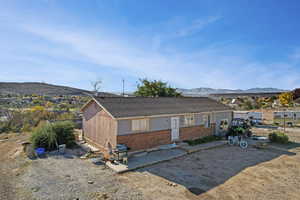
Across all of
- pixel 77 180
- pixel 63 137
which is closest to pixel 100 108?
pixel 63 137

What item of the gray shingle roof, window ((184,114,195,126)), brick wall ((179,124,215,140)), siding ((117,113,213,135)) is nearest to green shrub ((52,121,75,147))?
the gray shingle roof

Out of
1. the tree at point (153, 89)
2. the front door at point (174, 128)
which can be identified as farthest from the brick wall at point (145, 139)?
the tree at point (153, 89)

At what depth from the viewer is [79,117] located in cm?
2089

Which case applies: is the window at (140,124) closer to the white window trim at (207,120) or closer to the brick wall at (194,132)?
the brick wall at (194,132)

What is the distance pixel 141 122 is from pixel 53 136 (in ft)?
19.5

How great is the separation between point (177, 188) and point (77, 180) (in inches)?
168

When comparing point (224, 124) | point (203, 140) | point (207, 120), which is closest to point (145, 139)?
point (203, 140)

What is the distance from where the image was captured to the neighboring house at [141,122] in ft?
34.4

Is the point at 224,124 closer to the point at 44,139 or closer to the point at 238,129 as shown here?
the point at 238,129

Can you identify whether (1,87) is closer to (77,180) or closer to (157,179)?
(77,180)

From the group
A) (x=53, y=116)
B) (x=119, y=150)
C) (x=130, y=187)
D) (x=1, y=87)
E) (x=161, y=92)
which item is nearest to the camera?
(x=130, y=187)

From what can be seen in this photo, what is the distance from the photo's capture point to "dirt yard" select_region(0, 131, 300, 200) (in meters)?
6.47

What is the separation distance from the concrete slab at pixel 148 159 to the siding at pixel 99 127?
154 cm

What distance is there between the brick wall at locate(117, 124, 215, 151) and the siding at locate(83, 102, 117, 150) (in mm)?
782
